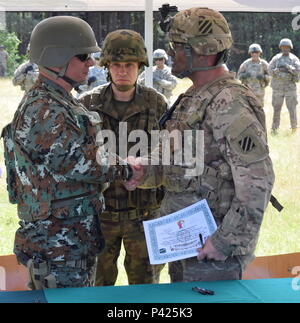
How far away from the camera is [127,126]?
3943 mm

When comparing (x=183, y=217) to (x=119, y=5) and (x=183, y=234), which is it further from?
(x=119, y=5)

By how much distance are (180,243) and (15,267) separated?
148 centimetres

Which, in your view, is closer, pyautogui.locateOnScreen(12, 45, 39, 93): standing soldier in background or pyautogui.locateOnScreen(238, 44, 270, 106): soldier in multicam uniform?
pyautogui.locateOnScreen(12, 45, 39, 93): standing soldier in background

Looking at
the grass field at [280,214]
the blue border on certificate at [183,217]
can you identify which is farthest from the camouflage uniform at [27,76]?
the blue border on certificate at [183,217]

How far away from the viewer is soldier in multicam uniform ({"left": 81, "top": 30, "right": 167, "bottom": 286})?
3.93m

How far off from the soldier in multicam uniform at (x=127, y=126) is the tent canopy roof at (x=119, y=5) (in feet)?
6.08

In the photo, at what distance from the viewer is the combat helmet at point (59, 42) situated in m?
3.00

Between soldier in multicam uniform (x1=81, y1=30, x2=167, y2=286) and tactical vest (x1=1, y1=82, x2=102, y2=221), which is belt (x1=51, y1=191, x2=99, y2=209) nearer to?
tactical vest (x1=1, y1=82, x2=102, y2=221)

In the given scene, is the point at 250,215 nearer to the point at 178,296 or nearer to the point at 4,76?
the point at 178,296

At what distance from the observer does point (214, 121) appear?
111 inches

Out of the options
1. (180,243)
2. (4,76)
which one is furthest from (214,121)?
(4,76)

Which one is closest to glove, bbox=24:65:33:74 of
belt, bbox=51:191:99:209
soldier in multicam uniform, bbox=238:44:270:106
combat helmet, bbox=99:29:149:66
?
soldier in multicam uniform, bbox=238:44:270:106

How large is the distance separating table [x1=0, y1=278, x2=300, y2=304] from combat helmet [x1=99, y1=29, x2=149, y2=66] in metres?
1.67

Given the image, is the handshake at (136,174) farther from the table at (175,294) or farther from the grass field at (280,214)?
the grass field at (280,214)
